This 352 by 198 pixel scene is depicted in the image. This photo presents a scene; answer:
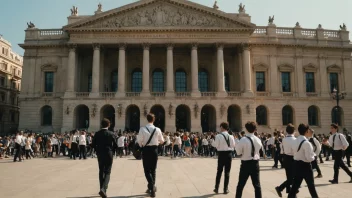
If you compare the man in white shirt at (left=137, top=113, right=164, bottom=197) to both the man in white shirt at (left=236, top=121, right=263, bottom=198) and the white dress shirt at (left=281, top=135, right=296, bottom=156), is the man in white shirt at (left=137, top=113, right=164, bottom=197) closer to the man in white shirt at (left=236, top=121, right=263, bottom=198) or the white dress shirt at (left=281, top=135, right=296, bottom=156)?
the man in white shirt at (left=236, top=121, right=263, bottom=198)

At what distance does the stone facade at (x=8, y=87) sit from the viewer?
61031mm

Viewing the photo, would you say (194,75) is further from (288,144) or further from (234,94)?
(288,144)

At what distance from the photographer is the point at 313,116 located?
45969 mm

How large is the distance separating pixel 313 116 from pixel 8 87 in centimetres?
5998

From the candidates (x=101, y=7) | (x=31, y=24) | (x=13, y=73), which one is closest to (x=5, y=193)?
(x=101, y=7)

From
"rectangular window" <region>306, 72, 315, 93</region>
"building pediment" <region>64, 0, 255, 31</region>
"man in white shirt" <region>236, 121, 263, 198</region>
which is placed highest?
"building pediment" <region>64, 0, 255, 31</region>

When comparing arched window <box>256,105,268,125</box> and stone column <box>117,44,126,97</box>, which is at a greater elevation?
stone column <box>117,44,126,97</box>

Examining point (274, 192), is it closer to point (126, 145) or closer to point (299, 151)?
point (299, 151)

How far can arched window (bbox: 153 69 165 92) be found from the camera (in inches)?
1870

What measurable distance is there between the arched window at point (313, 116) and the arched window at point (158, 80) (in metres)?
23.2

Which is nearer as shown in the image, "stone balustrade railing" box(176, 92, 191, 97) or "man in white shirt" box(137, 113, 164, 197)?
"man in white shirt" box(137, 113, 164, 197)

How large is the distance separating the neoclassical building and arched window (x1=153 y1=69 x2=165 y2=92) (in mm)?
162

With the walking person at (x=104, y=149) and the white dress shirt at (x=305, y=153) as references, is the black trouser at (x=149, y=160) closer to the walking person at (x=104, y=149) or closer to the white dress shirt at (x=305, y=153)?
the walking person at (x=104, y=149)

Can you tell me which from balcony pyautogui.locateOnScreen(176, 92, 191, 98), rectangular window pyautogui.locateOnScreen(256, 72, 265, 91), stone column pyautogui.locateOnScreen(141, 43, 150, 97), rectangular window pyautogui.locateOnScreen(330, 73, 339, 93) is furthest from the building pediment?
rectangular window pyautogui.locateOnScreen(330, 73, 339, 93)
